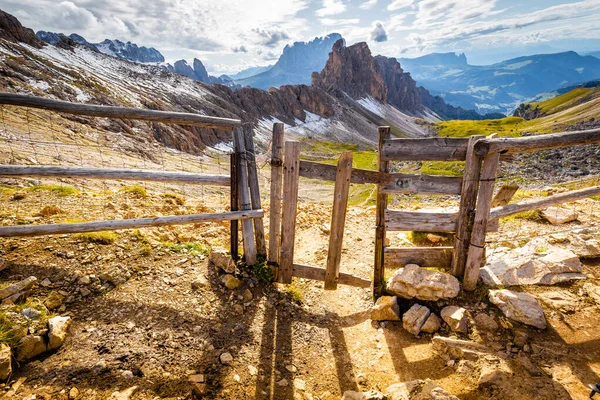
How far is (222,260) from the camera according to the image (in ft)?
21.5

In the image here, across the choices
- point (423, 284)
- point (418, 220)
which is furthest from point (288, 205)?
point (423, 284)

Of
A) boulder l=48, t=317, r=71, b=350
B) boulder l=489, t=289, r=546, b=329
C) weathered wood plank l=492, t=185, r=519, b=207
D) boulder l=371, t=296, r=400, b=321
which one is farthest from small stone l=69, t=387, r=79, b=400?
weathered wood plank l=492, t=185, r=519, b=207

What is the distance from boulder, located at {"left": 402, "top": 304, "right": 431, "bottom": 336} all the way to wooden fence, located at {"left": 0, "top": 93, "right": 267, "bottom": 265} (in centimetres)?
341

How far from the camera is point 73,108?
564 cm

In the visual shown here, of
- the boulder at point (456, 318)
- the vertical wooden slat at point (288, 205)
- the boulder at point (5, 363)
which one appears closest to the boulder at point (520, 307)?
the boulder at point (456, 318)

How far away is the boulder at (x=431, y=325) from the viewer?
18.0 feet

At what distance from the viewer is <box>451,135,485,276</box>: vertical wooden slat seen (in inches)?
220

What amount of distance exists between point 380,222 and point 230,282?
135 inches

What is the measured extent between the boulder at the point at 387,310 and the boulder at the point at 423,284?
0.27 meters

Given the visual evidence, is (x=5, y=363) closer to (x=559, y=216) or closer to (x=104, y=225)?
(x=104, y=225)

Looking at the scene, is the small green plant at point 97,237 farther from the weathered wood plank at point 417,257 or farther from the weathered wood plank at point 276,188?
the weathered wood plank at point 417,257

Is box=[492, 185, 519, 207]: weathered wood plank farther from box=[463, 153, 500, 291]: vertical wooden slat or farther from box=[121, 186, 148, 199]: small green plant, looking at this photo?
box=[121, 186, 148, 199]: small green plant

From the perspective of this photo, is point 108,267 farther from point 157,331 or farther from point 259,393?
point 259,393

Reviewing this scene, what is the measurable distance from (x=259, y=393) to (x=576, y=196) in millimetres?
7596
